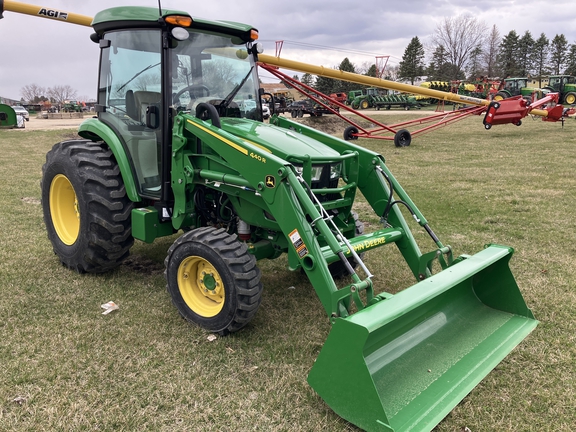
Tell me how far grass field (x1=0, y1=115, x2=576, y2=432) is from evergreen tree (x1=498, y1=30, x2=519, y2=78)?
64.4m

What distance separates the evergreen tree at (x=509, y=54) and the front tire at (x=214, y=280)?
223ft

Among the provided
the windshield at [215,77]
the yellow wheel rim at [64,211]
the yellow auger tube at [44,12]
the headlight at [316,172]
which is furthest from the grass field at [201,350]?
the yellow auger tube at [44,12]

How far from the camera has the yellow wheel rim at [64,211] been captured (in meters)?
5.06

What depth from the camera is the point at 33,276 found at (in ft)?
15.5

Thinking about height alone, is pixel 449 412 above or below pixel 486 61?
below

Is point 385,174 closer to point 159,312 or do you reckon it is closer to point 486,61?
point 159,312

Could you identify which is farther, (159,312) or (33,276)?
(33,276)

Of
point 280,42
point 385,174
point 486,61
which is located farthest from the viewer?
point 486,61

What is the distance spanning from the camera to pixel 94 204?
14.2 feet

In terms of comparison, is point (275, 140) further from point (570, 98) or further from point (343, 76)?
point (570, 98)

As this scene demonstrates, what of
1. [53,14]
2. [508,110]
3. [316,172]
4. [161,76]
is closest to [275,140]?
[316,172]

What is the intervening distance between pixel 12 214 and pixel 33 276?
287 centimetres

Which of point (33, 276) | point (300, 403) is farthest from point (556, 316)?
point (33, 276)

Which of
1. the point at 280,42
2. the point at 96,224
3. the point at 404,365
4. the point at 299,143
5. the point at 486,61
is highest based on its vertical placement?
the point at 486,61
